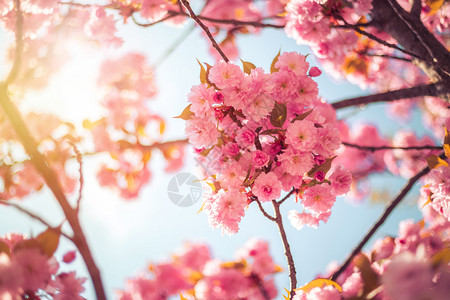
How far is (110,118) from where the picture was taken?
350 cm

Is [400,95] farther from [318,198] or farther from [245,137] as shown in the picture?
[245,137]

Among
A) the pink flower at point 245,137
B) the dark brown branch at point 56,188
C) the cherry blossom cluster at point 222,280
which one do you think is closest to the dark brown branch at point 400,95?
the pink flower at point 245,137

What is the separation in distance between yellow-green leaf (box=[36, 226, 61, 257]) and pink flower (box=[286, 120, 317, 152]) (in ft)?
2.56

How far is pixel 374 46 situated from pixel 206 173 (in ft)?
5.56

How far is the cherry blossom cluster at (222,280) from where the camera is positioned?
2145 millimetres

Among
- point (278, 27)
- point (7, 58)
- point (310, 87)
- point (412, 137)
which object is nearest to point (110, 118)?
point (7, 58)

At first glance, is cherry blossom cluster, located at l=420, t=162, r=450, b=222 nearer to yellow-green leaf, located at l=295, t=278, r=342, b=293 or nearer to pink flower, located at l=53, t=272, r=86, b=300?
yellow-green leaf, located at l=295, t=278, r=342, b=293

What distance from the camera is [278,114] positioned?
1.00 m

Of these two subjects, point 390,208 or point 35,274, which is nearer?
point 35,274

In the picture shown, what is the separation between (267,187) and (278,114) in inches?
10.0

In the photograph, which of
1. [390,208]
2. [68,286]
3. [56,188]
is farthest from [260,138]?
[390,208]

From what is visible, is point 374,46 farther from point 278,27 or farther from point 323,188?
point 323,188

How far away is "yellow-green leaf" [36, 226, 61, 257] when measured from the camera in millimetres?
A: 874
